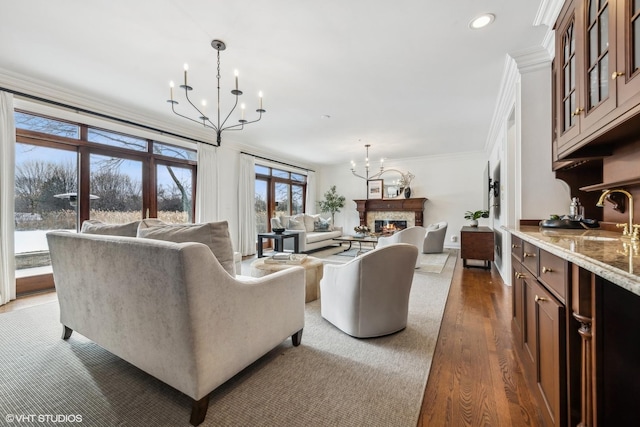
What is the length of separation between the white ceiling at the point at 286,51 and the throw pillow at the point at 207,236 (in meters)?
1.64

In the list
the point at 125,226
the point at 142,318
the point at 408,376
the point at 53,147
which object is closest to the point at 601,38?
the point at 408,376

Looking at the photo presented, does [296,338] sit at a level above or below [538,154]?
below

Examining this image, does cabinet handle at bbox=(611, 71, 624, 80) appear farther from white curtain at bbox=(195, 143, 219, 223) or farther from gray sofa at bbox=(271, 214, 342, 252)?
white curtain at bbox=(195, 143, 219, 223)

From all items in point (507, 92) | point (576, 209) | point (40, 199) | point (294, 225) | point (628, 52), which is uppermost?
point (507, 92)

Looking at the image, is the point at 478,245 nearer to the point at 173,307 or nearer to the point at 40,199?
the point at 173,307

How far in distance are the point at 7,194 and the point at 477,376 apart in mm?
4789

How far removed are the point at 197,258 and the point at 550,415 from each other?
1.64m

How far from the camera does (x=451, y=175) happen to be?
7.06 metres

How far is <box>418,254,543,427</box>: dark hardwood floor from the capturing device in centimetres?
133

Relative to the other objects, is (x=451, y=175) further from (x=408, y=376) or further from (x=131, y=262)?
(x=131, y=262)

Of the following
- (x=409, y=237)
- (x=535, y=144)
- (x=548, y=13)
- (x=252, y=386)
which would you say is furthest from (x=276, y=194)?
(x=548, y=13)

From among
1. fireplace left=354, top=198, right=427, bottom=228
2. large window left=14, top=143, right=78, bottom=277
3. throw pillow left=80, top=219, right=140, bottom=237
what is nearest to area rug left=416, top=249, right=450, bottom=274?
fireplace left=354, top=198, right=427, bottom=228

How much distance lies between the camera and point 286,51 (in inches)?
98.6

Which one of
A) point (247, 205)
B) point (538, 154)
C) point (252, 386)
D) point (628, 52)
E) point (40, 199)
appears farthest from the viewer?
point (247, 205)
